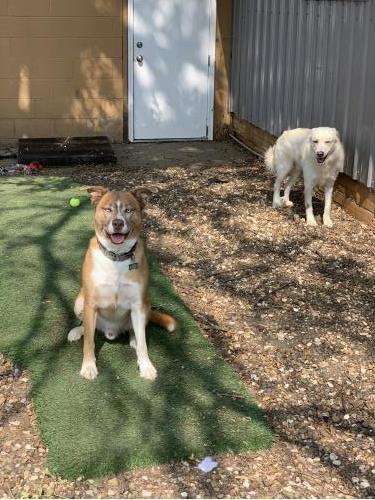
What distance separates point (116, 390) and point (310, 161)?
365cm

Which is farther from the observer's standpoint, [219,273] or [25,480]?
[219,273]

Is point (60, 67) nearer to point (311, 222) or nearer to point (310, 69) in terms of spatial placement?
point (310, 69)

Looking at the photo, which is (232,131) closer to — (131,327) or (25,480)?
(131,327)

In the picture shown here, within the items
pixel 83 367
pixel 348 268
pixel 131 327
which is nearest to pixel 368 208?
pixel 348 268

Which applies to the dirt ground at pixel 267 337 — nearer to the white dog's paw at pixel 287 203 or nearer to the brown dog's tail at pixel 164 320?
the white dog's paw at pixel 287 203

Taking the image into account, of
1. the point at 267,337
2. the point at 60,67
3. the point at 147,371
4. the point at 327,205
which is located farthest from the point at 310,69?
the point at 147,371

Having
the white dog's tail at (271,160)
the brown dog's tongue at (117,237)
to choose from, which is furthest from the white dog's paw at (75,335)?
the white dog's tail at (271,160)

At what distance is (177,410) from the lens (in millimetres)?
3594

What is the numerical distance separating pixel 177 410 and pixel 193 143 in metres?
7.82

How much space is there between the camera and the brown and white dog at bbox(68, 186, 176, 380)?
3.60 m

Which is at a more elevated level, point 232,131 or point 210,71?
point 210,71

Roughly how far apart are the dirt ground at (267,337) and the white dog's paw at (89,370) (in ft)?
1.06

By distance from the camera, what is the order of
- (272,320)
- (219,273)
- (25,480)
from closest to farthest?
(25,480), (272,320), (219,273)

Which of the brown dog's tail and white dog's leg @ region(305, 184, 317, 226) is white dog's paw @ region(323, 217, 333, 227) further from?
the brown dog's tail
